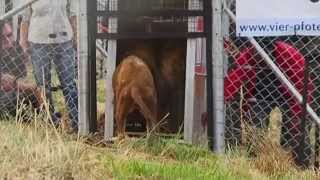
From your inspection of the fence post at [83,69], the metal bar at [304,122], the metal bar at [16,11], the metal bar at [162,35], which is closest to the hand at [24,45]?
the metal bar at [16,11]

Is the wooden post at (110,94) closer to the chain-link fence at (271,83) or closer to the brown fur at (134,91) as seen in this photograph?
the brown fur at (134,91)

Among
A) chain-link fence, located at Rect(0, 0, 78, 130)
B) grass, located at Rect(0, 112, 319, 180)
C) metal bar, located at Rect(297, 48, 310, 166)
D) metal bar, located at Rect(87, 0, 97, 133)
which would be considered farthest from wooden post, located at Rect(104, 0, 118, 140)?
metal bar, located at Rect(297, 48, 310, 166)

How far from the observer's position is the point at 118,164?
6.14 metres

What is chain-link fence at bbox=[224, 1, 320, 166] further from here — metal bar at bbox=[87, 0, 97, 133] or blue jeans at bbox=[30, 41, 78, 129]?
blue jeans at bbox=[30, 41, 78, 129]

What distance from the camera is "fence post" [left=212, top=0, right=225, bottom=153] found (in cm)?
739

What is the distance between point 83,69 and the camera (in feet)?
25.3

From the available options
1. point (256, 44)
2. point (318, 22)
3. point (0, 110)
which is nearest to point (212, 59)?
point (256, 44)

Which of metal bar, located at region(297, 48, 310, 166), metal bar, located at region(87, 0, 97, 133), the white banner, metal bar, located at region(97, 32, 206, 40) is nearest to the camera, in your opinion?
the white banner

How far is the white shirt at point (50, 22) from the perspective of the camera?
9.08 m

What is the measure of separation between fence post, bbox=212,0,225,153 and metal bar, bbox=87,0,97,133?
116cm

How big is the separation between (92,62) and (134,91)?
0.54m

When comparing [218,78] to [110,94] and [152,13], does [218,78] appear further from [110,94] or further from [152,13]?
[110,94]

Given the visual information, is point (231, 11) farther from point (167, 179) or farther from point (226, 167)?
point (167, 179)

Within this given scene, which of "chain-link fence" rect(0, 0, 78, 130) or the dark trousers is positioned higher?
"chain-link fence" rect(0, 0, 78, 130)
